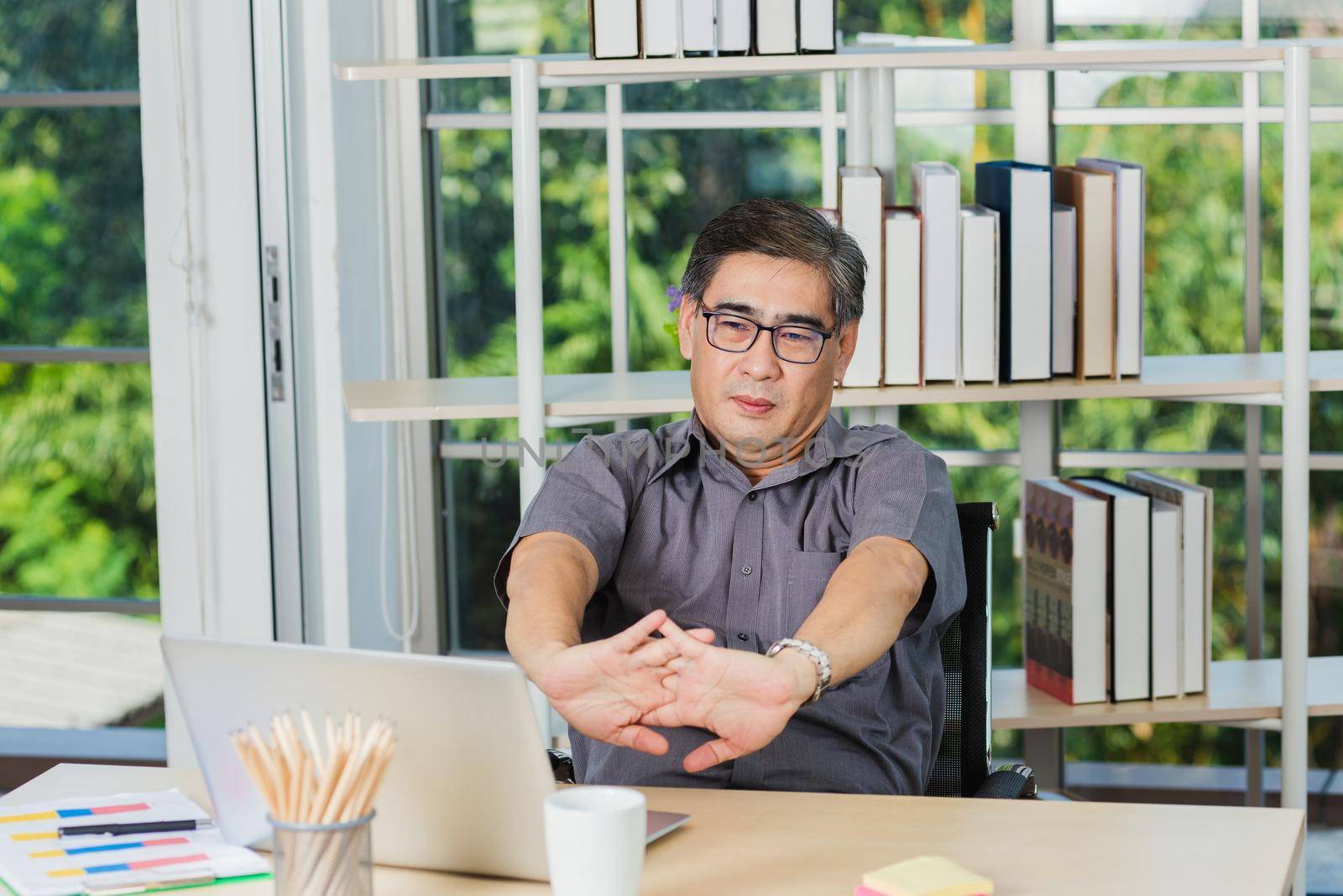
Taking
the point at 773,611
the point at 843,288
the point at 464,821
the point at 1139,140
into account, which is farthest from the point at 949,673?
the point at 1139,140

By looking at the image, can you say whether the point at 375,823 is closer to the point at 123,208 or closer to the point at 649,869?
the point at 649,869

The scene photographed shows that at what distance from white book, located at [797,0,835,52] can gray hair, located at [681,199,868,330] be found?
0.41 meters

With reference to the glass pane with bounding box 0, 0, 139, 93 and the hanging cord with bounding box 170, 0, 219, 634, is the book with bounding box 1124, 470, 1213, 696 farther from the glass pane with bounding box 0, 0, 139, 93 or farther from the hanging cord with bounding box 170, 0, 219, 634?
the glass pane with bounding box 0, 0, 139, 93

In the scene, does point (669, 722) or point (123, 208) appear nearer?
point (669, 722)

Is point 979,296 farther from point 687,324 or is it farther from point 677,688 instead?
point 677,688

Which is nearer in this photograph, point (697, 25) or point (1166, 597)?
point (697, 25)

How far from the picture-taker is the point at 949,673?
187 cm

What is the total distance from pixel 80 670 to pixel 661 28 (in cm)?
175

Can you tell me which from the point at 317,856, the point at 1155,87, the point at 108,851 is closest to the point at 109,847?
the point at 108,851

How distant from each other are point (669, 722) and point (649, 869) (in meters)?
0.19

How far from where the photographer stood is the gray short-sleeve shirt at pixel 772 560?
1.77 m

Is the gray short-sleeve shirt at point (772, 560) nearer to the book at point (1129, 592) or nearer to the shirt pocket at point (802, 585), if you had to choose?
the shirt pocket at point (802, 585)

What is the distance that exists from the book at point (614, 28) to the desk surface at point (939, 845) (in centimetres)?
113

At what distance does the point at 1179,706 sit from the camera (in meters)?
2.42
